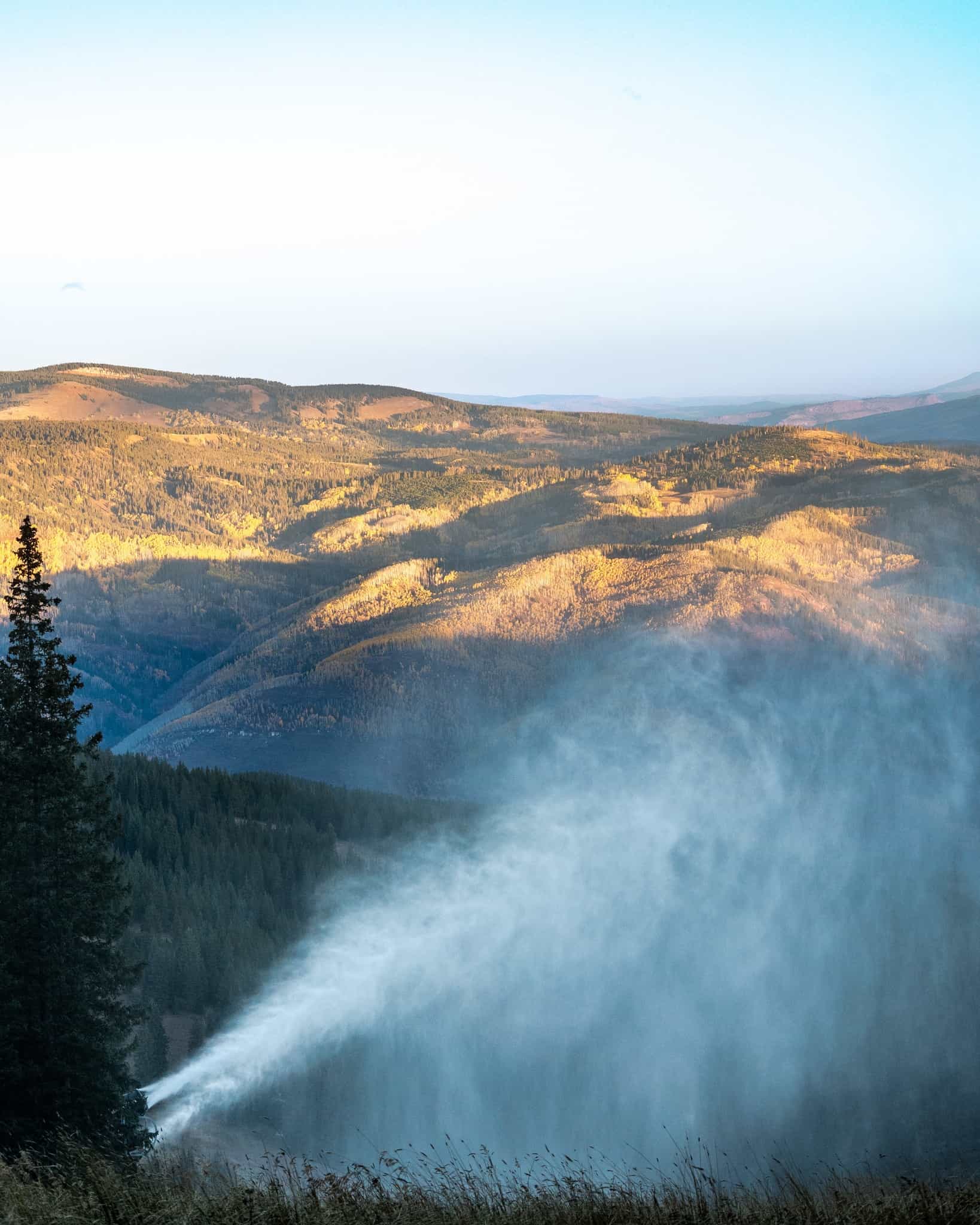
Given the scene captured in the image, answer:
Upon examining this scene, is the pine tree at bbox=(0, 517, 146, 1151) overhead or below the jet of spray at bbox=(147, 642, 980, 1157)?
overhead

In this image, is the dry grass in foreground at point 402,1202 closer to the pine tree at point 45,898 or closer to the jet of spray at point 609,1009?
the pine tree at point 45,898

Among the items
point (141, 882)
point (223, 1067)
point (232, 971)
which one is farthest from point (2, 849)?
point (141, 882)

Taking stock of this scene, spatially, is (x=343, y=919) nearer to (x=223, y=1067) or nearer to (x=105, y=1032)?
(x=223, y=1067)

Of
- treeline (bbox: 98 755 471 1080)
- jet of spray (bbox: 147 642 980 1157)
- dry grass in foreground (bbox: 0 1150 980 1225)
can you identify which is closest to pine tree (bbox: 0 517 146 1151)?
dry grass in foreground (bbox: 0 1150 980 1225)

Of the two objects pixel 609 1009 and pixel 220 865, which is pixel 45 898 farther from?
pixel 609 1009

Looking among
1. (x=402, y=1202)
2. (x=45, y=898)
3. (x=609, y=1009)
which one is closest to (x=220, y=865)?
(x=609, y=1009)

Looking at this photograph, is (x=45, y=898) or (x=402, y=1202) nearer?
(x=402, y=1202)

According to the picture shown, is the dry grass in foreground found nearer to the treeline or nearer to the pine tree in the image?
the pine tree
